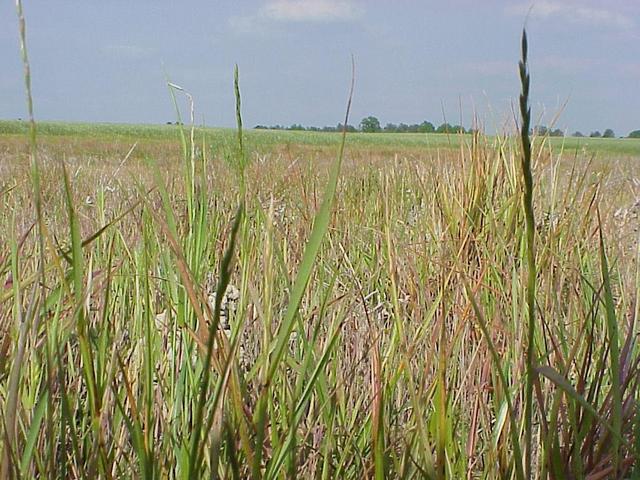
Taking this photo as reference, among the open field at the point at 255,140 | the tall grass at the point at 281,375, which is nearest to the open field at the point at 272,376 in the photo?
the tall grass at the point at 281,375

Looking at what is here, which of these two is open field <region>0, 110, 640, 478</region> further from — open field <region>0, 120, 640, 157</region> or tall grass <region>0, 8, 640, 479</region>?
open field <region>0, 120, 640, 157</region>

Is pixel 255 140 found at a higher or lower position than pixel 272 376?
lower

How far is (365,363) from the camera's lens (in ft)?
4.01

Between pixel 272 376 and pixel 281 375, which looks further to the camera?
pixel 281 375

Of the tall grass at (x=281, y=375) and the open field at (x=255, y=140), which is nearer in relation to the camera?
the tall grass at (x=281, y=375)

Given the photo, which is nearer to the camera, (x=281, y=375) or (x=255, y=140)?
(x=281, y=375)

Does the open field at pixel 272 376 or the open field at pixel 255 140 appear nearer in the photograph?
the open field at pixel 272 376

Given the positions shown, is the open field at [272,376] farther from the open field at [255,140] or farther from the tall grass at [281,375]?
the open field at [255,140]

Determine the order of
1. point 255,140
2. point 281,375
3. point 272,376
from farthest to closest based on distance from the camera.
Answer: point 255,140 < point 281,375 < point 272,376

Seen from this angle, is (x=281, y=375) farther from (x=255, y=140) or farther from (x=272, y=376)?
(x=255, y=140)

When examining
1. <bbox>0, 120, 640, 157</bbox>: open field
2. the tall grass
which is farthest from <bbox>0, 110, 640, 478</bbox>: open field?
<bbox>0, 120, 640, 157</bbox>: open field

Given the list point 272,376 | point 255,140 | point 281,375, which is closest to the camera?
point 272,376

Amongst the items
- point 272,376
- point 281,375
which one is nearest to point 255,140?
point 281,375

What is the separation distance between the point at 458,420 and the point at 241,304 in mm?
433
